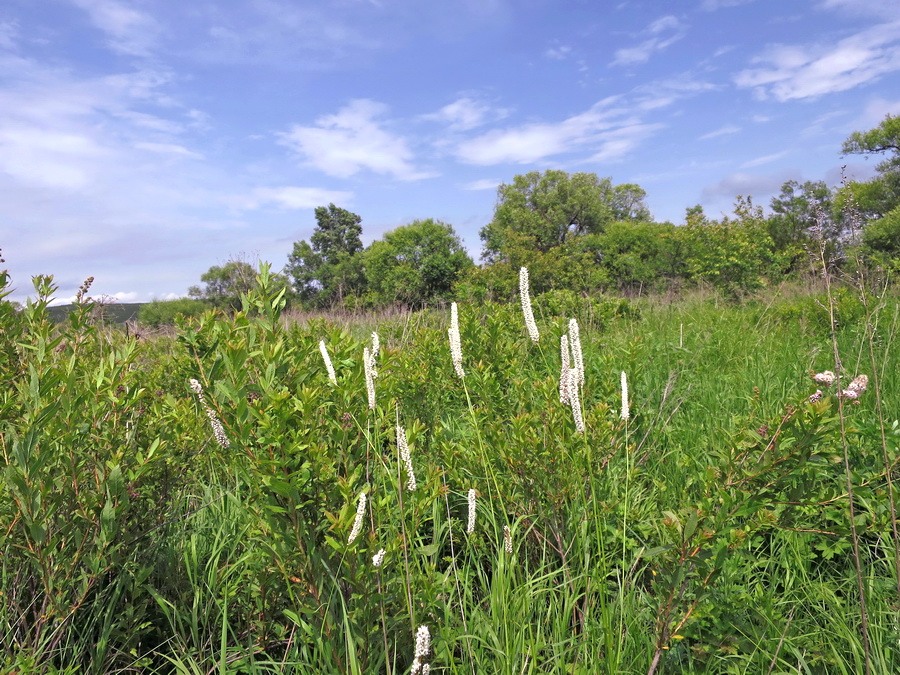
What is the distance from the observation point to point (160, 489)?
110 inches

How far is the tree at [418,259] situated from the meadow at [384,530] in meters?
49.0

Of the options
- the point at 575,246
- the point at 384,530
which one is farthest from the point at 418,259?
the point at 384,530

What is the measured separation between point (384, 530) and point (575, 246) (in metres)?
49.0

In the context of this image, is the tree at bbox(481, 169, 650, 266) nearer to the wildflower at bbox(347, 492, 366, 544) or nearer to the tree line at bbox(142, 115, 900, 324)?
the tree line at bbox(142, 115, 900, 324)

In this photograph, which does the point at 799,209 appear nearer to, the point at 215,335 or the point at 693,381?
the point at 693,381

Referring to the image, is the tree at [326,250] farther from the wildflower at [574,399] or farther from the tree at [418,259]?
the wildflower at [574,399]

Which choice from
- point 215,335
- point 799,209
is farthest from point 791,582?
point 799,209

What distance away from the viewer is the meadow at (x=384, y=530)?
1832 mm

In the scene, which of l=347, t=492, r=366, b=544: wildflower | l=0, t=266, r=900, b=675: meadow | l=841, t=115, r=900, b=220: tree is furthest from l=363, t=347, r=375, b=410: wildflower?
l=841, t=115, r=900, b=220: tree

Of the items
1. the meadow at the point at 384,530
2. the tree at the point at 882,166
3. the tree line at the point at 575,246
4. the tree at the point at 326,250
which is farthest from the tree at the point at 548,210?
the meadow at the point at 384,530

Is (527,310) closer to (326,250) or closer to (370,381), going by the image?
(370,381)

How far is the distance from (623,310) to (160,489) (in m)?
7.33

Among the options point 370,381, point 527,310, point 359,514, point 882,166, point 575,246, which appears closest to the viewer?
point 359,514

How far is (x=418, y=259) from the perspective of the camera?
56.0 meters
